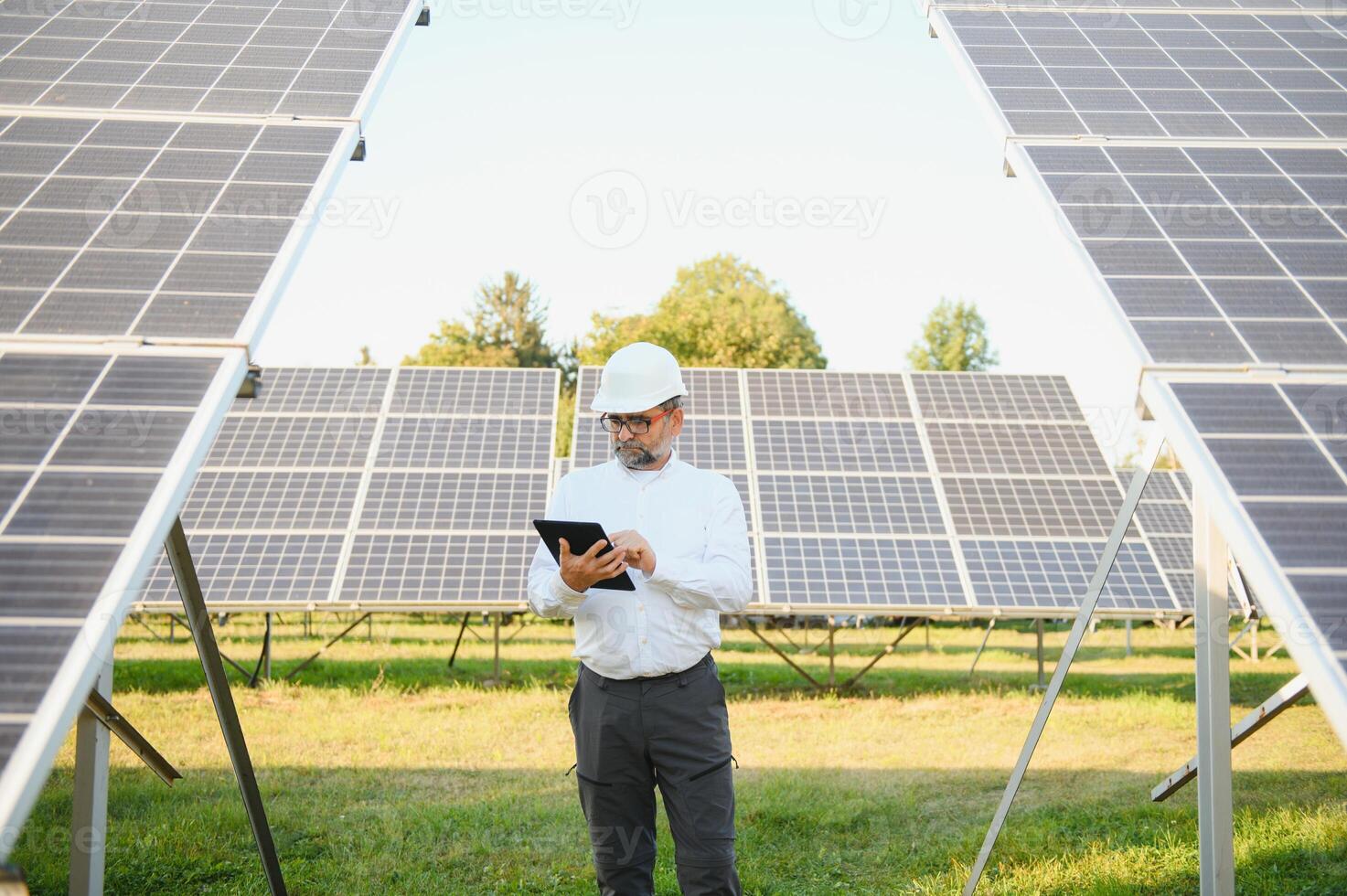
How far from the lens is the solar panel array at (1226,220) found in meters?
3.00

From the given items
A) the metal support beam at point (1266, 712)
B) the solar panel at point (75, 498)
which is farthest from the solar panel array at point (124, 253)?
the metal support beam at point (1266, 712)

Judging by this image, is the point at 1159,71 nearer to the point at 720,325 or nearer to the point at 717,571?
the point at 717,571

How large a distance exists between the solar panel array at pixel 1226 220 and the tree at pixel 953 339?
147 feet

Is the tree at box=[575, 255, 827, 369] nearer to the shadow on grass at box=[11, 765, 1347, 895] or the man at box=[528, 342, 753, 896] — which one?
the shadow on grass at box=[11, 765, 1347, 895]

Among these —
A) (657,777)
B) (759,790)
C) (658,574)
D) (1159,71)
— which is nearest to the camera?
(658,574)

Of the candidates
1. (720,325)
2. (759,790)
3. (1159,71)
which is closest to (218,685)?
(759,790)

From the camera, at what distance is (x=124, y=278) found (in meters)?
3.81

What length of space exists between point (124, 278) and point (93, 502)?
4.24ft

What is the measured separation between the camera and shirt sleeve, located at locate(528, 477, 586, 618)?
397 cm

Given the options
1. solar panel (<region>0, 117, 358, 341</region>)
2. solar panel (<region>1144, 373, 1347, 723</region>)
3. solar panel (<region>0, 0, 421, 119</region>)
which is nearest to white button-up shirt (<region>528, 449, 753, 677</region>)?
solar panel (<region>0, 117, 358, 341</region>)

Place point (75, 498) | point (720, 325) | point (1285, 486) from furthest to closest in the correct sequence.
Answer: point (720, 325) → point (1285, 486) → point (75, 498)

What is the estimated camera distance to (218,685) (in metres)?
4.54

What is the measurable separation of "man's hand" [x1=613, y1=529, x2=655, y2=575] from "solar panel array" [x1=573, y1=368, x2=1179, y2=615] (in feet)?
23.0

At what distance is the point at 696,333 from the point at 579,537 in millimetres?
39564
